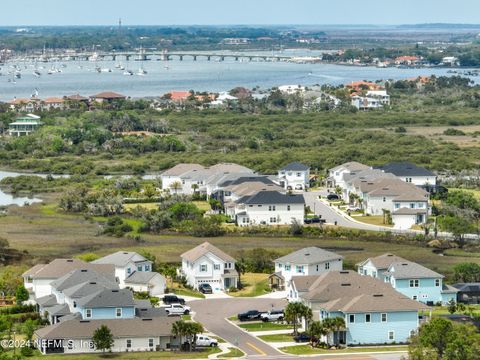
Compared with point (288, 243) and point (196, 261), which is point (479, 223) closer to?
point (288, 243)

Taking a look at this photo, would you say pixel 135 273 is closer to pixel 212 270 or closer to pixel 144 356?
pixel 212 270

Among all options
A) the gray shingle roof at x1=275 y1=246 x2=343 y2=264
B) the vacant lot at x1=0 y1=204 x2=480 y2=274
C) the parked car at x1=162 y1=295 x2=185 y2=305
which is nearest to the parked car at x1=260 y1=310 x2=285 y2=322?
the parked car at x1=162 y1=295 x2=185 y2=305

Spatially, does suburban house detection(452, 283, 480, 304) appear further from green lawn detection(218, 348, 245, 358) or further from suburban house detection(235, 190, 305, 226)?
suburban house detection(235, 190, 305, 226)

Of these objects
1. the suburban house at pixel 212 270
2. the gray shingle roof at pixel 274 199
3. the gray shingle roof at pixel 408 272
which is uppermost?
the gray shingle roof at pixel 408 272

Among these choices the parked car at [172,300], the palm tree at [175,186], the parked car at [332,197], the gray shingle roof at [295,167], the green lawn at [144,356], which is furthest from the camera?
the gray shingle roof at [295,167]

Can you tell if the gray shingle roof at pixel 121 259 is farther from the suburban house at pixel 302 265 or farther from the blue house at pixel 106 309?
the blue house at pixel 106 309

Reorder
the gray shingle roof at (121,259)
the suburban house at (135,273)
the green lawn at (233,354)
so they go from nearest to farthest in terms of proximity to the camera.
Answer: the green lawn at (233,354), the suburban house at (135,273), the gray shingle roof at (121,259)

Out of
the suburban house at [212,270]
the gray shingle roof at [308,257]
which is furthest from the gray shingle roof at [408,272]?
the suburban house at [212,270]

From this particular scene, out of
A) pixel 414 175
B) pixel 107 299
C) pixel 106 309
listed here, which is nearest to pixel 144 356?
pixel 106 309
